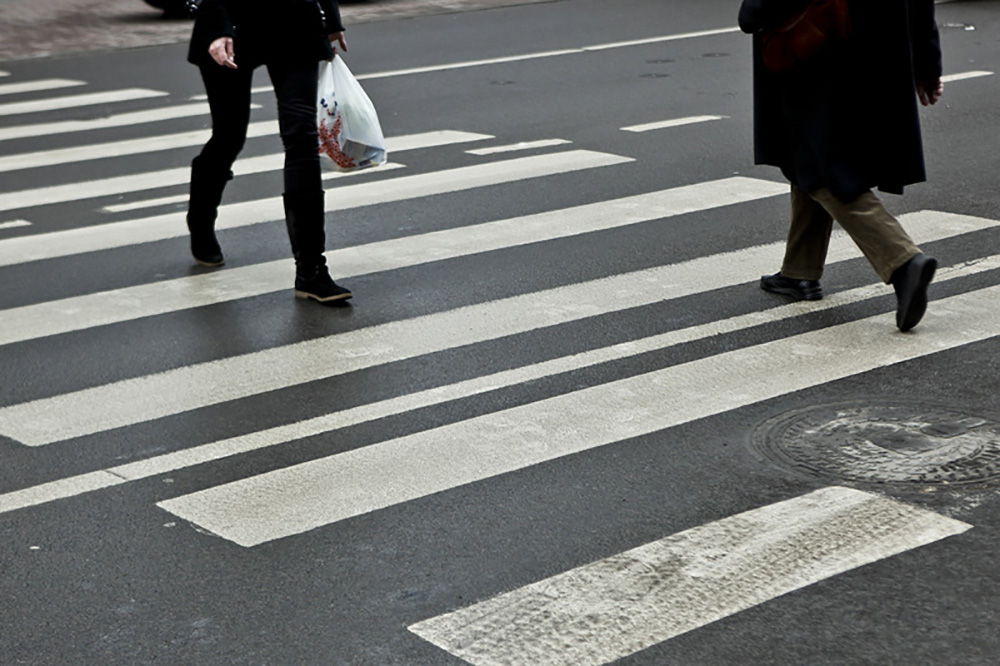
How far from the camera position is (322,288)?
21.7 ft

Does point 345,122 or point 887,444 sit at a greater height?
point 345,122

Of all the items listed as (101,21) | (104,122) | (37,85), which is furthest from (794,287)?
(101,21)

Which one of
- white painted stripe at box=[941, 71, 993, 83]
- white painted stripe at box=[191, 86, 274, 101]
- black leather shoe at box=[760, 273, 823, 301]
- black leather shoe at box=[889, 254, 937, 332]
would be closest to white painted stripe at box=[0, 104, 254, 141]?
white painted stripe at box=[191, 86, 274, 101]

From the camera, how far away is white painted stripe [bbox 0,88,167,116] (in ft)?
41.7

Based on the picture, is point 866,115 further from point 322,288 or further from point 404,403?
point 322,288

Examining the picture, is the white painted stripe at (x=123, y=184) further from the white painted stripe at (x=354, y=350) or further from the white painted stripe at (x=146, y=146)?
the white painted stripe at (x=354, y=350)

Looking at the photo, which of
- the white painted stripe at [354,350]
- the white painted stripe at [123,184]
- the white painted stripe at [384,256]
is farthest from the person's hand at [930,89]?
the white painted stripe at [123,184]

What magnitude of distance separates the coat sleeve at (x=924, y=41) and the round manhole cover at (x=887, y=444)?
5.41ft

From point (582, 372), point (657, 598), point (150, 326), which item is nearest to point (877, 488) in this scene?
point (657, 598)

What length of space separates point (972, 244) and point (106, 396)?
401 cm

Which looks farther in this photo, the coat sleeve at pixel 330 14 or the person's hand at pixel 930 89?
the coat sleeve at pixel 330 14

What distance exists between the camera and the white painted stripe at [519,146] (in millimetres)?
10141

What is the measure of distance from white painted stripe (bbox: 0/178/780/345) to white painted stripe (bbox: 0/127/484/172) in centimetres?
233

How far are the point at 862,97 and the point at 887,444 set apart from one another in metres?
1.80
